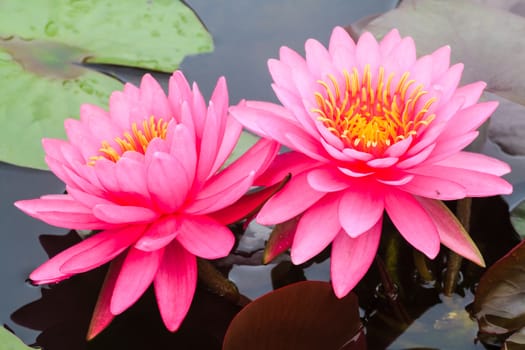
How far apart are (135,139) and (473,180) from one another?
61 centimetres

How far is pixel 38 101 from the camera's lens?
1.62 m

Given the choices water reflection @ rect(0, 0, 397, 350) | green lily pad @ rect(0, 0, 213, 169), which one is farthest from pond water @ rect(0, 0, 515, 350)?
green lily pad @ rect(0, 0, 213, 169)

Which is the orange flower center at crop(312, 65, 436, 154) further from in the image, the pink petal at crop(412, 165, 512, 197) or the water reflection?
the water reflection

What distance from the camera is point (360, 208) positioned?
1029 millimetres

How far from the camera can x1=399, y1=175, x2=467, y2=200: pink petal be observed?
39.6 inches

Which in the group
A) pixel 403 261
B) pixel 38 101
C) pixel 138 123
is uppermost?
pixel 138 123

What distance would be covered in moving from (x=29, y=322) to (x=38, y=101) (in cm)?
59

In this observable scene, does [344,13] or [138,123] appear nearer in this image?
[138,123]

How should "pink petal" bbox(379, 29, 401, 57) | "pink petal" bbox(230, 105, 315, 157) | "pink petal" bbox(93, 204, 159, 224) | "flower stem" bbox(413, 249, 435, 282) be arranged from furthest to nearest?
"flower stem" bbox(413, 249, 435, 282), "pink petal" bbox(379, 29, 401, 57), "pink petal" bbox(230, 105, 315, 157), "pink petal" bbox(93, 204, 159, 224)

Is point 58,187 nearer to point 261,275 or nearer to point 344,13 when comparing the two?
point 261,275

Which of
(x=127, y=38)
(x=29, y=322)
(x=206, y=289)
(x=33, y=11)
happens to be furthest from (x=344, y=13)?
(x=29, y=322)

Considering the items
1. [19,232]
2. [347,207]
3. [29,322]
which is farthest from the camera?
[19,232]

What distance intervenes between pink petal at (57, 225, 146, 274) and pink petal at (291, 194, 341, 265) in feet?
0.88

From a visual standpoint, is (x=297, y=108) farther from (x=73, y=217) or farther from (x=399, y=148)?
(x=73, y=217)
